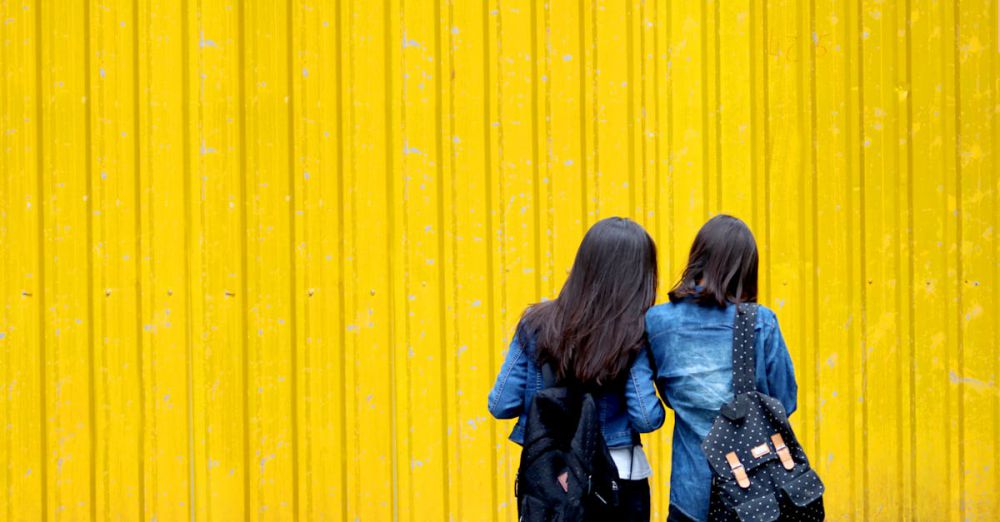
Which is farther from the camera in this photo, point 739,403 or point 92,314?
point 92,314

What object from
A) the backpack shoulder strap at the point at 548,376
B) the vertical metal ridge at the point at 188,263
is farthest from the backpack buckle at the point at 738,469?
the vertical metal ridge at the point at 188,263

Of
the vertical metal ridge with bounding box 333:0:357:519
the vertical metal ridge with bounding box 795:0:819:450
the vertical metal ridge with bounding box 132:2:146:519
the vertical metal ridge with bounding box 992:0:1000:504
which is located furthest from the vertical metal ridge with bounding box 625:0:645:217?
the vertical metal ridge with bounding box 132:2:146:519

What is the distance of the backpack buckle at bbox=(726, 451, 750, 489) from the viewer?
3.43m

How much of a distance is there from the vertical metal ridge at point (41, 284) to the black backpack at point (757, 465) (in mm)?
3760

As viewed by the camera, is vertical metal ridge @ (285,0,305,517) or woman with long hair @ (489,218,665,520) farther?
vertical metal ridge @ (285,0,305,517)

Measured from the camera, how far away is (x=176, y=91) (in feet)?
18.2

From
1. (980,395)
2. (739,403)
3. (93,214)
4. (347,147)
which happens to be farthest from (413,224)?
(980,395)

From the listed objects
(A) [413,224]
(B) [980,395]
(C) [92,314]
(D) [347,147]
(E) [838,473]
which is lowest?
(E) [838,473]

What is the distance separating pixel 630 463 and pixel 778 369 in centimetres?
62

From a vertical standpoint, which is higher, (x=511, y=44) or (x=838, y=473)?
(x=511, y=44)

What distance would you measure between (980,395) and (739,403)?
3.05 m

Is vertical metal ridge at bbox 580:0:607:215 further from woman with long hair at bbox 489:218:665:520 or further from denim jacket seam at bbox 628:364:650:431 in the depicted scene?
denim jacket seam at bbox 628:364:650:431

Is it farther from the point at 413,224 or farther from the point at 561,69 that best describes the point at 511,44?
the point at 413,224

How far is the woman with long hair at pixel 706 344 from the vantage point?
3545 millimetres
